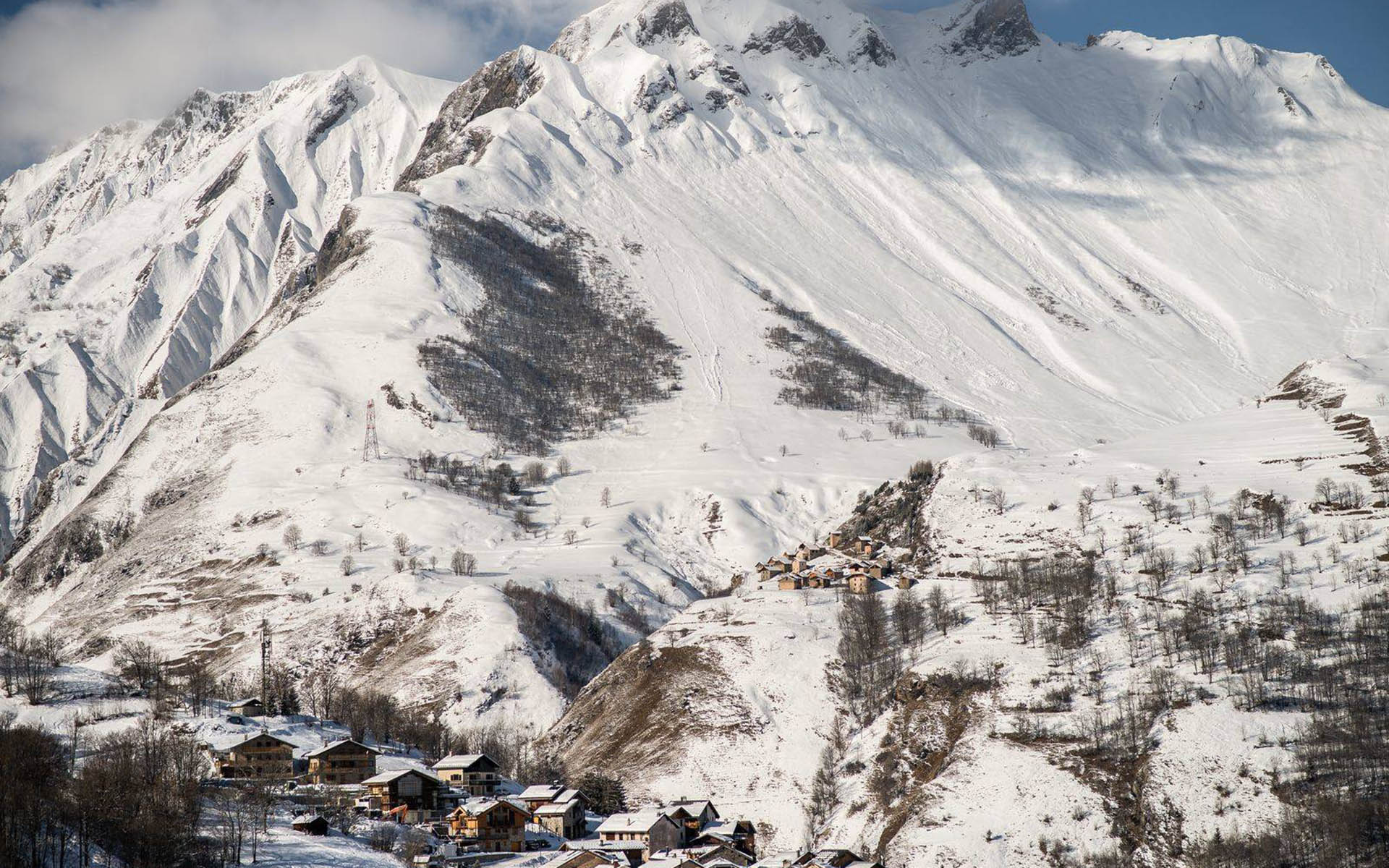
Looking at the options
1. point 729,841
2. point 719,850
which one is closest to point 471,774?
point 729,841

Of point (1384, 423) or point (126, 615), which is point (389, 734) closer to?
point (126, 615)

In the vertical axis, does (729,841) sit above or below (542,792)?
below

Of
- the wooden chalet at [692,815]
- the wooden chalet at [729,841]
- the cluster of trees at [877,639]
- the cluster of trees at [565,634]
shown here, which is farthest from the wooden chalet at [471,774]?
the cluster of trees at [565,634]

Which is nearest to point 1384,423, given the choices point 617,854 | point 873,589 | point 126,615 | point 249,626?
point 873,589

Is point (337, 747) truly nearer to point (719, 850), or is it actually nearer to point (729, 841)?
point (719, 850)

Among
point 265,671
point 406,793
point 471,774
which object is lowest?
point 406,793

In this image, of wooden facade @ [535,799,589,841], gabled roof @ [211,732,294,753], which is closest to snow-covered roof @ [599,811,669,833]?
wooden facade @ [535,799,589,841]
